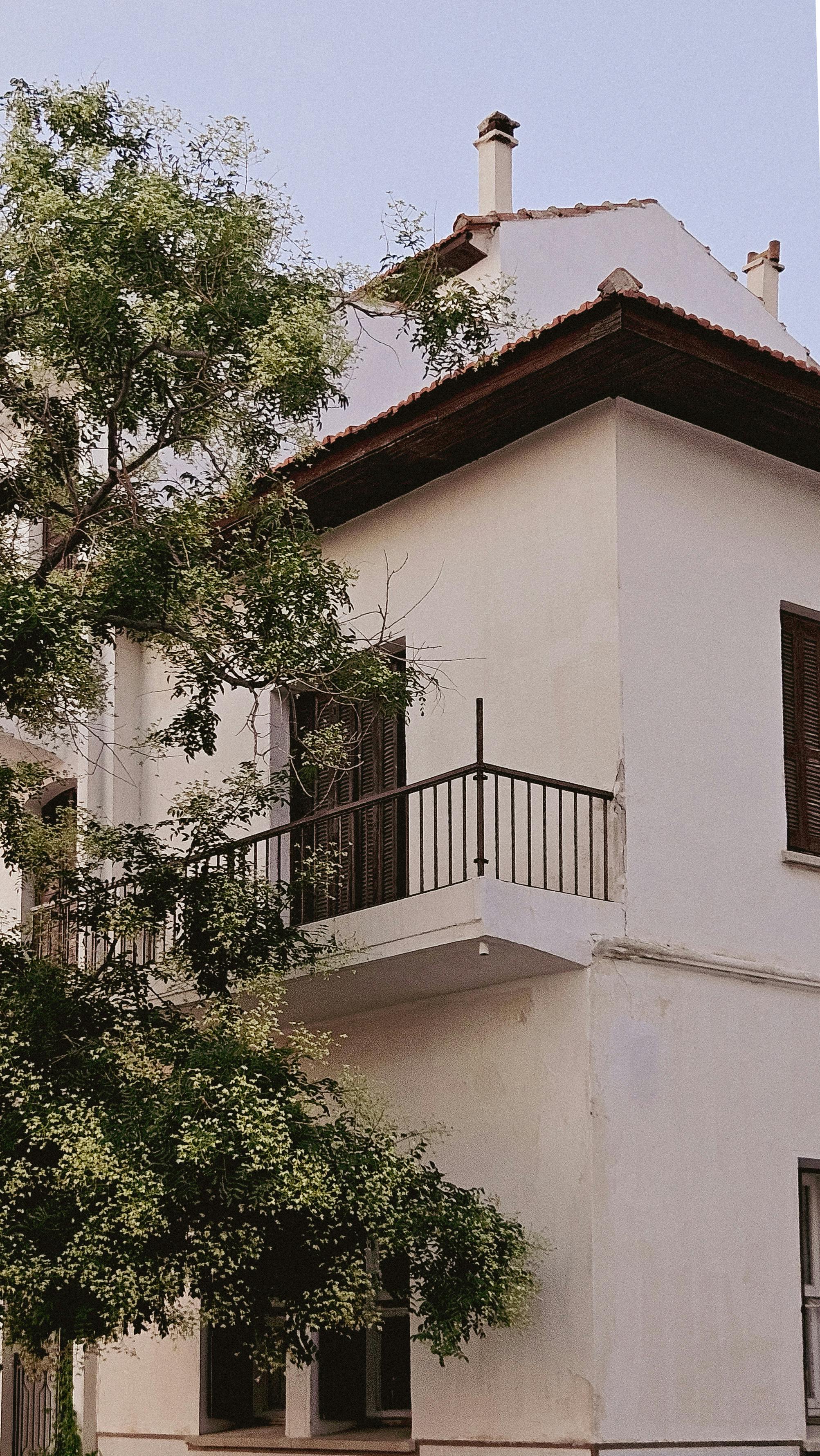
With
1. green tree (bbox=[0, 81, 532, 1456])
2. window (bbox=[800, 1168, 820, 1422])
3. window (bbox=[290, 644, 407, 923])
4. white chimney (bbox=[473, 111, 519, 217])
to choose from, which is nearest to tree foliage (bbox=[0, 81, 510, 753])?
green tree (bbox=[0, 81, 532, 1456])

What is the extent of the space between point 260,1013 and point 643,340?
15.3ft

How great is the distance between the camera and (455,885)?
37.3 feet

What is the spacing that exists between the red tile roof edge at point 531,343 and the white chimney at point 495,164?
5408 millimetres

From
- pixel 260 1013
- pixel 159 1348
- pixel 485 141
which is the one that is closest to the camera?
pixel 260 1013

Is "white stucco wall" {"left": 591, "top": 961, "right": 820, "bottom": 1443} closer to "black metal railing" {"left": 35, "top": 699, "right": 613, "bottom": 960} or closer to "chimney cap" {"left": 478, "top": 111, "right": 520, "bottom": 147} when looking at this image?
"black metal railing" {"left": 35, "top": 699, "right": 613, "bottom": 960}

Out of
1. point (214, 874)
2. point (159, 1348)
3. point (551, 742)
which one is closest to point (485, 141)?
point (551, 742)

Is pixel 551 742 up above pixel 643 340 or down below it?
below

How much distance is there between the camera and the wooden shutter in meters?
13.0

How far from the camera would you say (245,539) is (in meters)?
11.6

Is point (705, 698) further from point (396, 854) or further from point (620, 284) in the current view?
point (620, 284)

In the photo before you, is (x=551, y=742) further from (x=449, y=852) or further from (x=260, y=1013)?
(x=260, y=1013)

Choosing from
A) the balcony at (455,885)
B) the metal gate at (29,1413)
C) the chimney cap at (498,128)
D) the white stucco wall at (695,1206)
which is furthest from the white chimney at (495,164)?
the metal gate at (29,1413)

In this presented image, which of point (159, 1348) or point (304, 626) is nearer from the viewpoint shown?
point (304, 626)

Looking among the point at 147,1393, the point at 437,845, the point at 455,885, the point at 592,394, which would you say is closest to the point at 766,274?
the point at 592,394
